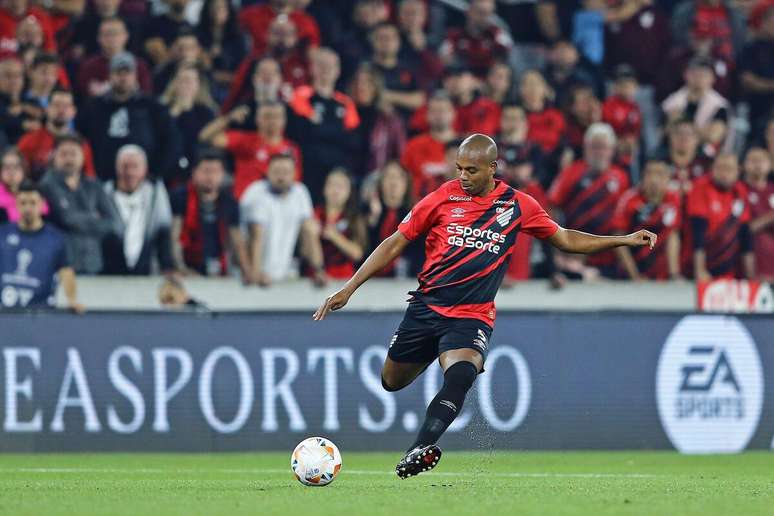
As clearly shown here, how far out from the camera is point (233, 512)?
7.83 meters

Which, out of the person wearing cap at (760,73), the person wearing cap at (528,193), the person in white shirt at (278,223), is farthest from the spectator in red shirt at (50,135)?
the person wearing cap at (760,73)

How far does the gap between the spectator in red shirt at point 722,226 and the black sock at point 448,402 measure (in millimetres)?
8054

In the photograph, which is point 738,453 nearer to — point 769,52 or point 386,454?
point 386,454

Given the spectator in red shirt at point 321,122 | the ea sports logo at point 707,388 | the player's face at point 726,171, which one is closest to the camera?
the ea sports logo at point 707,388

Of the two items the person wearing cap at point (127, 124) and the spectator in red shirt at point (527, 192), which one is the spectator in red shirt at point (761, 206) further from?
the person wearing cap at point (127, 124)

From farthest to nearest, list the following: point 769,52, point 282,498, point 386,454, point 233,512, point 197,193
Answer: point 769,52 < point 197,193 < point 386,454 < point 282,498 < point 233,512

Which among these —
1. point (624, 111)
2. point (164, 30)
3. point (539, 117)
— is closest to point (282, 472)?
point (539, 117)

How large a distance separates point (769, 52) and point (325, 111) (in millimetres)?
6308

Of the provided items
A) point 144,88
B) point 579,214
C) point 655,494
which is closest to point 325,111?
point 144,88

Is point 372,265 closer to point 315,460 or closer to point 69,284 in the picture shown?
point 315,460

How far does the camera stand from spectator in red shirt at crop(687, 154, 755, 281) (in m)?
17.0

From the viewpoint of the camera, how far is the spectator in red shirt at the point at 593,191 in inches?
656

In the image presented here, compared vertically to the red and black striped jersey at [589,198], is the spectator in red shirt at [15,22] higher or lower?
higher

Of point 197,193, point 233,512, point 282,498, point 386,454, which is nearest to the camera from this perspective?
point 233,512
